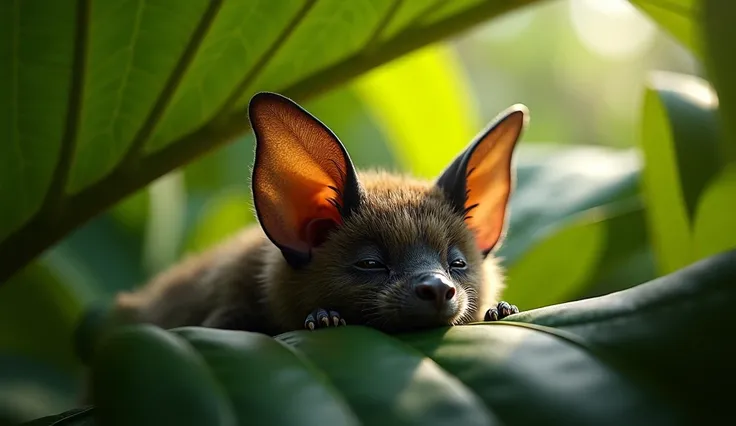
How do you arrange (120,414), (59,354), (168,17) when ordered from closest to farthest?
(120,414) → (168,17) → (59,354)

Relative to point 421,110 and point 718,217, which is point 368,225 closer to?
point 718,217

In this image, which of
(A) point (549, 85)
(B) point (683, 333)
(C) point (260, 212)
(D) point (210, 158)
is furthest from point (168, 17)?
(A) point (549, 85)

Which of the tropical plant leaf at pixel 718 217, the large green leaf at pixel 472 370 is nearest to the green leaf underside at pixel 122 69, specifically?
the large green leaf at pixel 472 370

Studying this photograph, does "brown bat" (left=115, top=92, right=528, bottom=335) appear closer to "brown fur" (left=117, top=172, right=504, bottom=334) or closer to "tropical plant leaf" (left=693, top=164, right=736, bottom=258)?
"brown fur" (left=117, top=172, right=504, bottom=334)

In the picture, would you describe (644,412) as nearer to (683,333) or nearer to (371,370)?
(683,333)

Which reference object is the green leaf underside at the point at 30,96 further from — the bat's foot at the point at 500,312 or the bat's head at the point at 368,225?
the bat's foot at the point at 500,312

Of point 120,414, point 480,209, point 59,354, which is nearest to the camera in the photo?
point 120,414

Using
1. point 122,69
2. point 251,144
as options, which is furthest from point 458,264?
point 251,144
